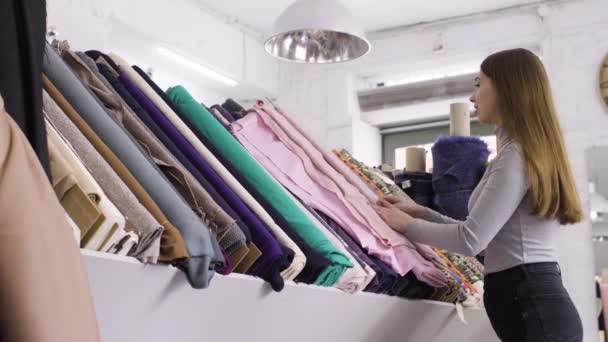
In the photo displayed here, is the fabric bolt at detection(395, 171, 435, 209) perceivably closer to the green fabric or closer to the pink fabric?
the pink fabric

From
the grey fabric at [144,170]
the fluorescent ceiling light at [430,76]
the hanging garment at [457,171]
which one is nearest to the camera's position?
the grey fabric at [144,170]

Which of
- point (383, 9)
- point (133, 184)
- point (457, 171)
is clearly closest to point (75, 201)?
point (133, 184)

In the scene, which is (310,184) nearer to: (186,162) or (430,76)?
(186,162)

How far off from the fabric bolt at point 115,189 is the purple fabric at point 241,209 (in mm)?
264

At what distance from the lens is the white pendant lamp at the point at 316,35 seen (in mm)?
2834

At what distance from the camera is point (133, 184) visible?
102cm

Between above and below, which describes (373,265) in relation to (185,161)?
below

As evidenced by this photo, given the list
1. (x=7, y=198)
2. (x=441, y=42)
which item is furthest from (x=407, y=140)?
(x=7, y=198)

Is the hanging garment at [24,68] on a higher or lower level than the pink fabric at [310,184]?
higher

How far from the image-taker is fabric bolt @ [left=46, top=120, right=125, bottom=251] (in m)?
0.86

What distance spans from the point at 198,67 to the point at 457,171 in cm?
300

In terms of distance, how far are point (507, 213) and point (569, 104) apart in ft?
11.2

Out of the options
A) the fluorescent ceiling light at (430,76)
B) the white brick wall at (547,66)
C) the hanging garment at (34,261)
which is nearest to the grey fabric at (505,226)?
the hanging garment at (34,261)

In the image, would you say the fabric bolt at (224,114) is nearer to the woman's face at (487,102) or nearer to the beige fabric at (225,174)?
the beige fabric at (225,174)
